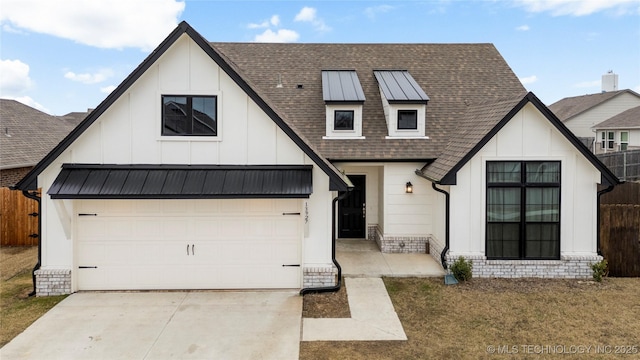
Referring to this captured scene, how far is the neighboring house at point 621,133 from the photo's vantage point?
2689 centimetres

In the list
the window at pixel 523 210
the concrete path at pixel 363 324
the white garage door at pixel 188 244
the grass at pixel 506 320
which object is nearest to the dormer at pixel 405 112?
the window at pixel 523 210

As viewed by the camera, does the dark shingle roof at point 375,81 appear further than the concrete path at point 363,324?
→ Yes

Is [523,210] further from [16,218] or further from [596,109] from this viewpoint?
[596,109]

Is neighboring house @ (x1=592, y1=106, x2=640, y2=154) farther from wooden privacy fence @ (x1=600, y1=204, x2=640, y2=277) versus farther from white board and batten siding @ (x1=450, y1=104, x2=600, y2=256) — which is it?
white board and batten siding @ (x1=450, y1=104, x2=600, y2=256)

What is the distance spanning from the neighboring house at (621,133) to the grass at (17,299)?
32.7 m

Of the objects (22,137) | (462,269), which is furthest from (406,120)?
(22,137)

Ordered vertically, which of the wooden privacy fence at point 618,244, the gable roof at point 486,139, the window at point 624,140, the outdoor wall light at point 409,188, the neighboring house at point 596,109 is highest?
→ the neighboring house at point 596,109

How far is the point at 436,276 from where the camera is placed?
409 inches

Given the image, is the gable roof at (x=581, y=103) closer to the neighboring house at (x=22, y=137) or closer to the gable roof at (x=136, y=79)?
the gable roof at (x=136, y=79)

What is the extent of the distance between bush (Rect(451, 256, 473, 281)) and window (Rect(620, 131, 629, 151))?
25129 mm

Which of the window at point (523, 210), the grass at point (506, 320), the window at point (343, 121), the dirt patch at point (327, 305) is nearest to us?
the grass at point (506, 320)

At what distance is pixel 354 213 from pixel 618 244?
761 cm

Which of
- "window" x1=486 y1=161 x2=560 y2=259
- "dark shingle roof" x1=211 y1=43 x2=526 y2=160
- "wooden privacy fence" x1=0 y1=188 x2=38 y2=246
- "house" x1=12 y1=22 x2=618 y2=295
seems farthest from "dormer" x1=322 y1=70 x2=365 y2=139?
"wooden privacy fence" x1=0 y1=188 x2=38 y2=246

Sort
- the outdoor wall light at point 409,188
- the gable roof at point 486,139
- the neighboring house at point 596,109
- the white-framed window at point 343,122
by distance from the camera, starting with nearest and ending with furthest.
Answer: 1. the gable roof at point 486,139
2. the outdoor wall light at point 409,188
3. the white-framed window at point 343,122
4. the neighboring house at point 596,109
